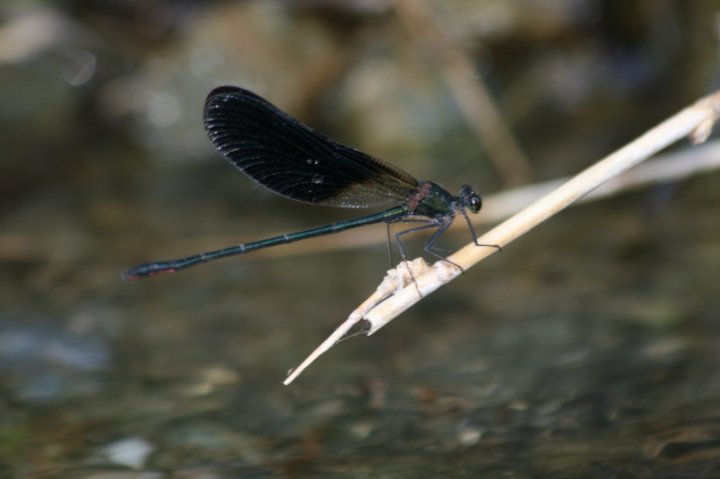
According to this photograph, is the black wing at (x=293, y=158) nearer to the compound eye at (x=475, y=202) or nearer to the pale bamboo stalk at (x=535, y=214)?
the compound eye at (x=475, y=202)

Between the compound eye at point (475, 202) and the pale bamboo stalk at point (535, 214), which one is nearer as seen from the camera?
the pale bamboo stalk at point (535, 214)

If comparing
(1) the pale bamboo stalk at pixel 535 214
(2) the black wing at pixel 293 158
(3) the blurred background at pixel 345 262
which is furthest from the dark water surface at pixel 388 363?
(2) the black wing at pixel 293 158

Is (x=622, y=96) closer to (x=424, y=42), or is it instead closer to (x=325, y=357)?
(x=424, y=42)

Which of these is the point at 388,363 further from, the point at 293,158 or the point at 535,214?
the point at 535,214

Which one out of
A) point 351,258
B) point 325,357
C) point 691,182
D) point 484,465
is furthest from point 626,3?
point 484,465

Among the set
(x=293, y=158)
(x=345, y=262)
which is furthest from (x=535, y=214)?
(x=345, y=262)

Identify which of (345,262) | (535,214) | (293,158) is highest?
(345,262)

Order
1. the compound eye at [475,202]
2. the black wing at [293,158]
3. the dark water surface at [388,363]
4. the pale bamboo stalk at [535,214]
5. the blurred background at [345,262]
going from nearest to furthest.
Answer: the pale bamboo stalk at [535,214], the dark water surface at [388,363], the blurred background at [345,262], the black wing at [293,158], the compound eye at [475,202]
